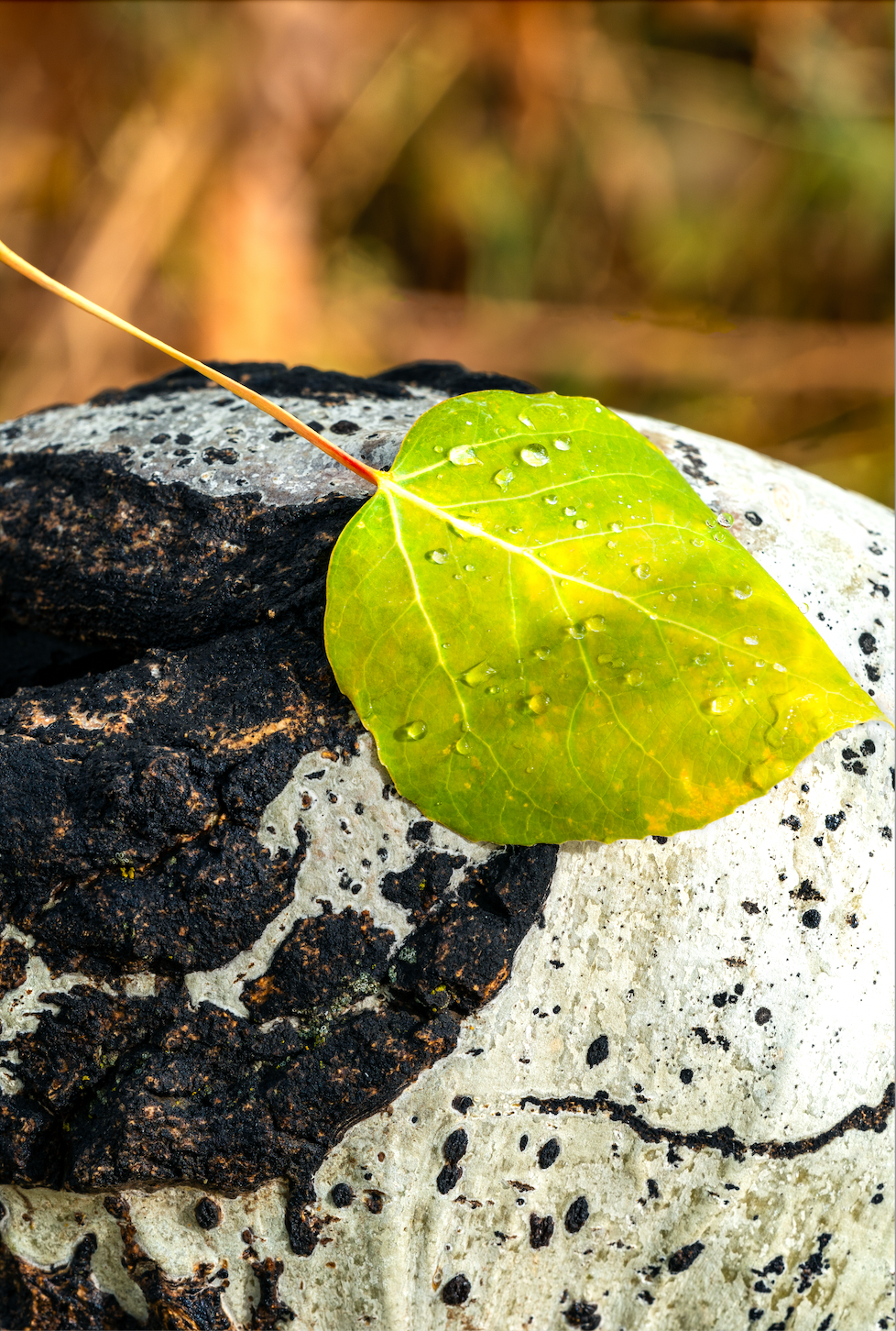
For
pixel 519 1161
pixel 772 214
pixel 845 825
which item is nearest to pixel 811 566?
pixel 845 825

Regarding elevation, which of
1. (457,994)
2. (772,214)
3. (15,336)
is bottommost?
(457,994)

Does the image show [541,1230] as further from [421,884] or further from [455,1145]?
[421,884]

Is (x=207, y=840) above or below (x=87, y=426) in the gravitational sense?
below

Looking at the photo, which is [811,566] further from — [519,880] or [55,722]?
[55,722]

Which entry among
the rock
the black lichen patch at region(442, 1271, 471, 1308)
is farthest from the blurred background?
the black lichen patch at region(442, 1271, 471, 1308)

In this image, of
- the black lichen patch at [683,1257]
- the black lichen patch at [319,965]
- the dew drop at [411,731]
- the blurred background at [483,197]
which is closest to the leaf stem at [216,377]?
the dew drop at [411,731]

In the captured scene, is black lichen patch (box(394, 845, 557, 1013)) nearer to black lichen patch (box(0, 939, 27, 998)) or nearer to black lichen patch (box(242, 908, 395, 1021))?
black lichen patch (box(242, 908, 395, 1021))

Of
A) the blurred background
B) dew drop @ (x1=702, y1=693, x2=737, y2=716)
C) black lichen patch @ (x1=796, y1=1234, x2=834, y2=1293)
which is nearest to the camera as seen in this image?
dew drop @ (x1=702, y1=693, x2=737, y2=716)
